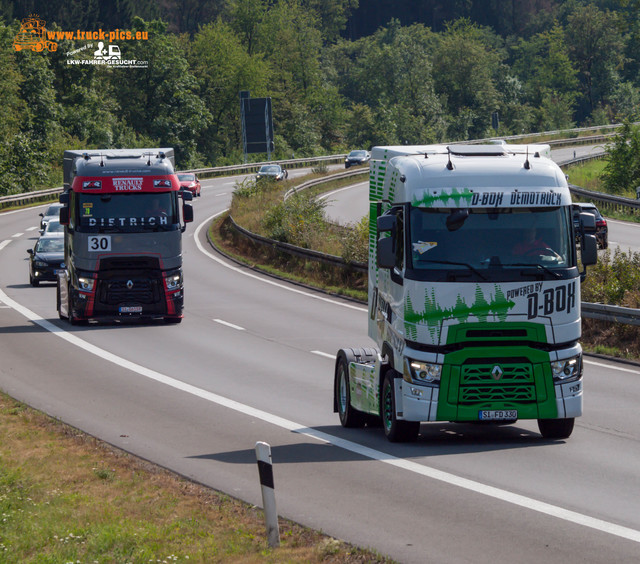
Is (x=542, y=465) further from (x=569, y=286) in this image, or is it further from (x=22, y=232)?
(x=22, y=232)

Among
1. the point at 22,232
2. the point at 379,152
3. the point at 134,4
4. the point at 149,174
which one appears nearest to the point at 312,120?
the point at 134,4

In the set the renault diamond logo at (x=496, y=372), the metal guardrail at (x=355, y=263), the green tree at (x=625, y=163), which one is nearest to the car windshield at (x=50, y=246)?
the metal guardrail at (x=355, y=263)

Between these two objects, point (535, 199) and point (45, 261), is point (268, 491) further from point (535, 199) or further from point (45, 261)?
point (45, 261)

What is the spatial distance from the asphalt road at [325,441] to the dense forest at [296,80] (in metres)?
44.8

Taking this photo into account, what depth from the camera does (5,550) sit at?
27.9 feet

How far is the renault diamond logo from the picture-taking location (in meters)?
11.6

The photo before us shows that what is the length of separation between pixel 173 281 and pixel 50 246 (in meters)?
10.7

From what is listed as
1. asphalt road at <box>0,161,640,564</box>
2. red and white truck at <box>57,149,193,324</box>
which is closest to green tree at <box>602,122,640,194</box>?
asphalt road at <box>0,161,640,564</box>

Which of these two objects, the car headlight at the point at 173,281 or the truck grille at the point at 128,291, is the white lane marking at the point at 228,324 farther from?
the truck grille at the point at 128,291

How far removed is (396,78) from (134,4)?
107ft

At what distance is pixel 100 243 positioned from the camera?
23.8m

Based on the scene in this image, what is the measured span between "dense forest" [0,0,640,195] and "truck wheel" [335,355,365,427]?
50.4 m

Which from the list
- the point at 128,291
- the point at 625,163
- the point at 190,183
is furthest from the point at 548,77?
the point at 128,291

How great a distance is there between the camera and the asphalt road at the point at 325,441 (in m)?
8.74
